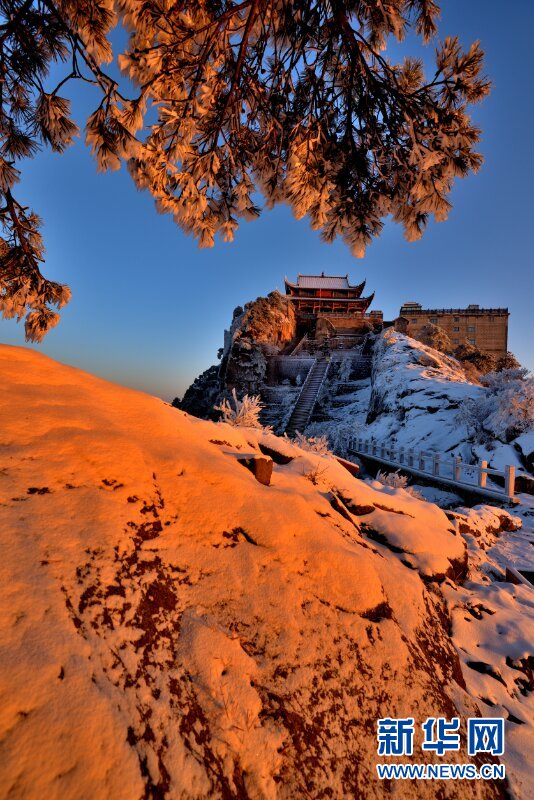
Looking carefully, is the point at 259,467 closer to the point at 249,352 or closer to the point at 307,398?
the point at 307,398

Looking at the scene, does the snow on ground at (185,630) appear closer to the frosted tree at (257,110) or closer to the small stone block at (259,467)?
the small stone block at (259,467)

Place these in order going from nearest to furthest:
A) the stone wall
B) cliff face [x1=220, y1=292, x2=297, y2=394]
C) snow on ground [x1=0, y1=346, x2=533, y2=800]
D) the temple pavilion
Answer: snow on ground [x1=0, y1=346, x2=533, y2=800], cliff face [x1=220, y1=292, x2=297, y2=394], the stone wall, the temple pavilion

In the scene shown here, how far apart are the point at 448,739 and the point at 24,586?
2.18 metres

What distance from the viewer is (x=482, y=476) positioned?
9.11 meters

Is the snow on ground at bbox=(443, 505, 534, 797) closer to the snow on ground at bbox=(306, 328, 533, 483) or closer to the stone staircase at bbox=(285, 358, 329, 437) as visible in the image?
the snow on ground at bbox=(306, 328, 533, 483)

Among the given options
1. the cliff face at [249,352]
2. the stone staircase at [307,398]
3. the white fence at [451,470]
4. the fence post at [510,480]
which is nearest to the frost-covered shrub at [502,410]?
the white fence at [451,470]

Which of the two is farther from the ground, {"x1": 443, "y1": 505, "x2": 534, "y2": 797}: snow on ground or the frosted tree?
the frosted tree

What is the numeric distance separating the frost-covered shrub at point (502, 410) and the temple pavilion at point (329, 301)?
1229 inches

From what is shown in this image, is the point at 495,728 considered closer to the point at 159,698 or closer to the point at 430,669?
the point at 430,669

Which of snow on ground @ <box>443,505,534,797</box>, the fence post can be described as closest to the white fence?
the fence post

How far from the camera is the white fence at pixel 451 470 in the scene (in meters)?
8.40

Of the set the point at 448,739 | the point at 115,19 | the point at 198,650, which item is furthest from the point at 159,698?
the point at 115,19

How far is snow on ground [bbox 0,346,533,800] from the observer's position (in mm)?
1042

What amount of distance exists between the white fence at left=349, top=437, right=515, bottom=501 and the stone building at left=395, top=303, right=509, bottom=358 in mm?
51827
